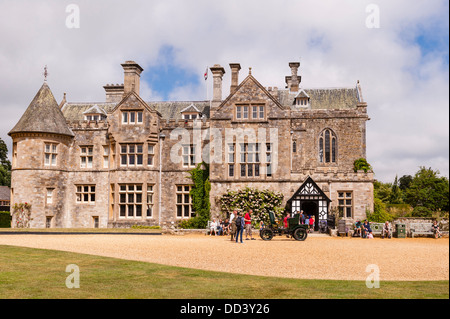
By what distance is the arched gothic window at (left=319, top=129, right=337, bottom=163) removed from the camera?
4100cm

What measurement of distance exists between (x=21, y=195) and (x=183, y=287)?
28.8 meters

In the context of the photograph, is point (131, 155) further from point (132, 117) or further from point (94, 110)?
point (94, 110)

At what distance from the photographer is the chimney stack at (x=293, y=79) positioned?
4506 centimetres

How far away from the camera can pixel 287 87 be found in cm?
4662

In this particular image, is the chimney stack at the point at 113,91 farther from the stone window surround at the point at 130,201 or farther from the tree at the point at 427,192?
the tree at the point at 427,192

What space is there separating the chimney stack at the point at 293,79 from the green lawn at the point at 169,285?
33038mm

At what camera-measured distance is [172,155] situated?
3778 cm

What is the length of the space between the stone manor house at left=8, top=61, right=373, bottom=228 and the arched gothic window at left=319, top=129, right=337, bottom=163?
9 cm

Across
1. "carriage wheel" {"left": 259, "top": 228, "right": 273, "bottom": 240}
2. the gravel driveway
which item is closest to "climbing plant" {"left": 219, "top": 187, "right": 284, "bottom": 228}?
"carriage wheel" {"left": 259, "top": 228, "right": 273, "bottom": 240}

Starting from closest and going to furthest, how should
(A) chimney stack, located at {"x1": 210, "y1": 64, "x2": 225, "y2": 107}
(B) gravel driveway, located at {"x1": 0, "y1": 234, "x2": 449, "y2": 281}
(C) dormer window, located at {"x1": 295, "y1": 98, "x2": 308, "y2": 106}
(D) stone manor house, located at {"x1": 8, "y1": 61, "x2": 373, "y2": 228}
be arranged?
(B) gravel driveway, located at {"x1": 0, "y1": 234, "x2": 449, "y2": 281} → (D) stone manor house, located at {"x1": 8, "y1": 61, "x2": 373, "y2": 228} → (A) chimney stack, located at {"x1": 210, "y1": 64, "x2": 225, "y2": 107} → (C) dormer window, located at {"x1": 295, "y1": 98, "x2": 308, "y2": 106}

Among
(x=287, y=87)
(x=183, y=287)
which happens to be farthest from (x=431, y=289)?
(x=287, y=87)

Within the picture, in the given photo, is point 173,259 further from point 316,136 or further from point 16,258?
point 316,136

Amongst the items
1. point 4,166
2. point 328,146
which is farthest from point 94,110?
point 4,166

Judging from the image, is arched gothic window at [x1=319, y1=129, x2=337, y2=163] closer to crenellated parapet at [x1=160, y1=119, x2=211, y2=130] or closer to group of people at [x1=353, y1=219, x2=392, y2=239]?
crenellated parapet at [x1=160, y1=119, x2=211, y2=130]
